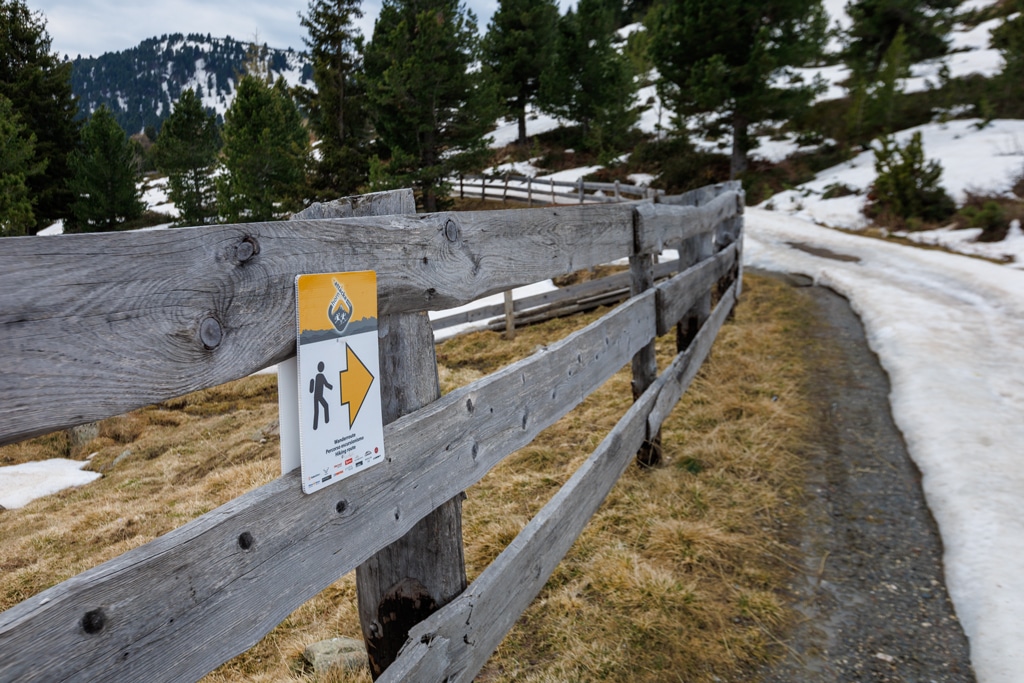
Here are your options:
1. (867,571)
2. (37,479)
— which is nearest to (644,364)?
(867,571)

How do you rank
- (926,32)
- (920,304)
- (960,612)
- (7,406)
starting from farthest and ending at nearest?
(926,32)
(920,304)
(960,612)
(7,406)

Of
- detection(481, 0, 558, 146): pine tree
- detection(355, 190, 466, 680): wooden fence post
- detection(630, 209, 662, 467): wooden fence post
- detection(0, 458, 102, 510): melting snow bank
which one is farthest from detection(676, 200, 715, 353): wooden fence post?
detection(481, 0, 558, 146): pine tree

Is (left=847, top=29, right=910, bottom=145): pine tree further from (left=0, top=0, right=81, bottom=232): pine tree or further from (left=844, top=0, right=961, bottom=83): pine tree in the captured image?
(left=0, top=0, right=81, bottom=232): pine tree

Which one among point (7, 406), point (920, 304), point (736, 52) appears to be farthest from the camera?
point (736, 52)

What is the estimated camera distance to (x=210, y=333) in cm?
116

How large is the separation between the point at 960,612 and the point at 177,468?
341 inches

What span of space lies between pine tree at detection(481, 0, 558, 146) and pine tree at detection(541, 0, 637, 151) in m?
0.98

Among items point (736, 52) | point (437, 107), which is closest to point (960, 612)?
point (437, 107)

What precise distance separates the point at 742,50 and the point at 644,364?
82.3 ft

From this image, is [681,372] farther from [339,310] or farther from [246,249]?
[246,249]

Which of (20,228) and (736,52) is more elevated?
(736,52)

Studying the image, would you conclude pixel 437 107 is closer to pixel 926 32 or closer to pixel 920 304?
pixel 920 304

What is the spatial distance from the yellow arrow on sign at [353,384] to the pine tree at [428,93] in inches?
768

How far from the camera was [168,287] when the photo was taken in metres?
1.09
